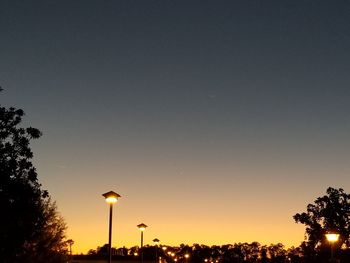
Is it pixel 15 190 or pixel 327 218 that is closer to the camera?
pixel 15 190

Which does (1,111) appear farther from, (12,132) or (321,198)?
(321,198)

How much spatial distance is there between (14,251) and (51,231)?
9.29 m

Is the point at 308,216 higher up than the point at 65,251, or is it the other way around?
the point at 308,216

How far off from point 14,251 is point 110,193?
9.13m

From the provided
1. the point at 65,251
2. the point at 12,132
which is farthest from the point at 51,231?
the point at 12,132

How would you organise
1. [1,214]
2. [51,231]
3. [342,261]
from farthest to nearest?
[342,261], [51,231], [1,214]

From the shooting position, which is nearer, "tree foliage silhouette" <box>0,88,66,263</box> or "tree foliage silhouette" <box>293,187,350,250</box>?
"tree foliage silhouette" <box>0,88,66,263</box>

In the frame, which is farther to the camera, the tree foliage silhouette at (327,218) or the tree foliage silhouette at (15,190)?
the tree foliage silhouette at (327,218)

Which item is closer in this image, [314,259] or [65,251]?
[65,251]

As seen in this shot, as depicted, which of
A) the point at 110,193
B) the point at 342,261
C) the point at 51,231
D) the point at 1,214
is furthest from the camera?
the point at 342,261

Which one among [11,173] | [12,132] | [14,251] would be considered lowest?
[14,251]

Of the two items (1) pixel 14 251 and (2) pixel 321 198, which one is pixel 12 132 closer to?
(1) pixel 14 251

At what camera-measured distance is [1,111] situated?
27.8 meters

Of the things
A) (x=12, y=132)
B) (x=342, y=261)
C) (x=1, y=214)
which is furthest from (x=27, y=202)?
(x=342, y=261)
